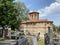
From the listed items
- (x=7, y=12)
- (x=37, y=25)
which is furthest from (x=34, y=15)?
(x=7, y=12)

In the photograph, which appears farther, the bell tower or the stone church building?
the bell tower

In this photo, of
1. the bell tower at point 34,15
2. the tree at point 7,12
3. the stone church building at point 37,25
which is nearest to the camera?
the tree at point 7,12

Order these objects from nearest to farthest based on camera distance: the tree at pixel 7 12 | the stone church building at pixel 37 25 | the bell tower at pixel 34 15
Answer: the tree at pixel 7 12, the stone church building at pixel 37 25, the bell tower at pixel 34 15

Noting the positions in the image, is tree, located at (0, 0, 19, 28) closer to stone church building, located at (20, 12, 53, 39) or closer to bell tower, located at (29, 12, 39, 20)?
stone church building, located at (20, 12, 53, 39)

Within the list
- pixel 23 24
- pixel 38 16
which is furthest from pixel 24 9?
pixel 23 24

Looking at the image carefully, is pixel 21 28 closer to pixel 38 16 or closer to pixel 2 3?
pixel 38 16

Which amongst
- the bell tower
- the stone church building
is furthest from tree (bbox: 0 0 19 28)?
the bell tower

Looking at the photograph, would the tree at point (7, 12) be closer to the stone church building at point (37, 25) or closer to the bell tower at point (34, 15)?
the stone church building at point (37, 25)

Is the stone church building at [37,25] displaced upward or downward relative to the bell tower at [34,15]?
downward

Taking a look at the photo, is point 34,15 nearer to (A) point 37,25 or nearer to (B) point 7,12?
(A) point 37,25

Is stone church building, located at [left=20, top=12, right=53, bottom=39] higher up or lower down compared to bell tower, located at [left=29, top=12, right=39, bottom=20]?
lower down

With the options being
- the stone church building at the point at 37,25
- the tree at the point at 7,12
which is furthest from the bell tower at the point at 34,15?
the tree at the point at 7,12

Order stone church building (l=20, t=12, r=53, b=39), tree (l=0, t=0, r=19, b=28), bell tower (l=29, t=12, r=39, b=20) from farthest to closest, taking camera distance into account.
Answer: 1. bell tower (l=29, t=12, r=39, b=20)
2. stone church building (l=20, t=12, r=53, b=39)
3. tree (l=0, t=0, r=19, b=28)

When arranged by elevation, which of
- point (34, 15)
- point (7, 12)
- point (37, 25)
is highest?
point (34, 15)
